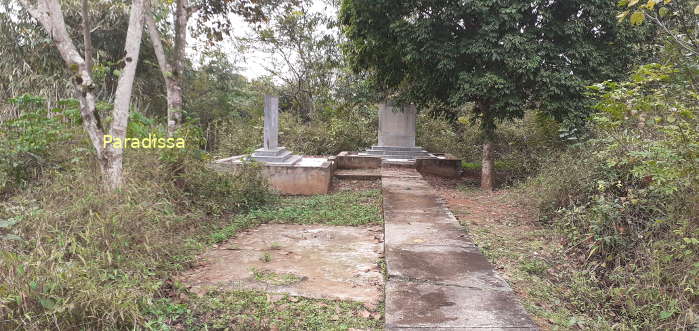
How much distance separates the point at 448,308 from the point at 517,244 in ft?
6.94

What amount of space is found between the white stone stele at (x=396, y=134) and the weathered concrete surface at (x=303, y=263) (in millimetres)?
5829

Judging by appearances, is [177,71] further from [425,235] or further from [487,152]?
[487,152]

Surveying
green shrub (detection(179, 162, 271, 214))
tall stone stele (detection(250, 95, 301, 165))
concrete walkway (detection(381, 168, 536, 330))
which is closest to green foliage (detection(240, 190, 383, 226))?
green shrub (detection(179, 162, 271, 214))

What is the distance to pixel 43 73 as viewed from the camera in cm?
1246

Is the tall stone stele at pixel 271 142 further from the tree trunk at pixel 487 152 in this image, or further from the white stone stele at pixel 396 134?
the tree trunk at pixel 487 152

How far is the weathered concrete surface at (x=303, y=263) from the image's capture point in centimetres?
345

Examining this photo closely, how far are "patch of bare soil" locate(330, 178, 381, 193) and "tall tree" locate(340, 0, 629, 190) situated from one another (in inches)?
98.5

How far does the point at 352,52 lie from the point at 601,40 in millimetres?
5169

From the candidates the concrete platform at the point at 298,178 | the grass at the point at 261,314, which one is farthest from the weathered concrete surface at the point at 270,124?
the grass at the point at 261,314

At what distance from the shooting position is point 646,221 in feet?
12.1

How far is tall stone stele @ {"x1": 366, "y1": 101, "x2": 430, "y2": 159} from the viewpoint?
36.9 ft

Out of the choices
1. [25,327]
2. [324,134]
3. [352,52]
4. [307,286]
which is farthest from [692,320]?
[324,134]

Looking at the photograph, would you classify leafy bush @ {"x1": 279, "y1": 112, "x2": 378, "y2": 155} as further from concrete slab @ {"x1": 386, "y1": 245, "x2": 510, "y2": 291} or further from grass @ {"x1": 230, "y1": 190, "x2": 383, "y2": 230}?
concrete slab @ {"x1": 386, "y1": 245, "x2": 510, "y2": 291}

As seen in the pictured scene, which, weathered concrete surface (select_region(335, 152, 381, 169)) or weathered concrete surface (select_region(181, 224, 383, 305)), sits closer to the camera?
weathered concrete surface (select_region(181, 224, 383, 305))
